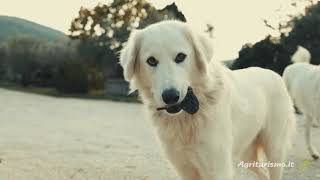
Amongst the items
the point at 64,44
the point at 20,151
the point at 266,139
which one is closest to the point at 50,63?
the point at 64,44

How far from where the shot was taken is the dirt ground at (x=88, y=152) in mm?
7719

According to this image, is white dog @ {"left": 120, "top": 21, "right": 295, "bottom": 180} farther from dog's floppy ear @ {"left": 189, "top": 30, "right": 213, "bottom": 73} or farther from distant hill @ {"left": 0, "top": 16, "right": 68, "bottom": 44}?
distant hill @ {"left": 0, "top": 16, "right": 68, "bottom": 44}

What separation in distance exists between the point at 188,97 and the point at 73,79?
99.8 feet

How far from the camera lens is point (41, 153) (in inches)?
388

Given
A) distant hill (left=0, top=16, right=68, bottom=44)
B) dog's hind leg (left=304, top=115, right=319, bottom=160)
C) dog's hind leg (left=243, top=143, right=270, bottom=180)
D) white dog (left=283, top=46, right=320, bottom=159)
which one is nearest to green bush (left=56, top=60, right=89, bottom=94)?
distant hill (left=0, top=16, right=68, bottom=44)

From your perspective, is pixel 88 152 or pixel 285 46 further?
pixel 285 46

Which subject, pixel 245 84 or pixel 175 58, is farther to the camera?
pixel 245 84

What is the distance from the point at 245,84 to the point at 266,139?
0.65 m

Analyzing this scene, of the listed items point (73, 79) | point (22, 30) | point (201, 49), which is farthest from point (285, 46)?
point (22, 30)

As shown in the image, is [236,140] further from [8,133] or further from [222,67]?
[8,133]

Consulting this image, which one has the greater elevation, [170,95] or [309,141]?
[170,95]

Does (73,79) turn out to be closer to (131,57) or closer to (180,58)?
(131,57)

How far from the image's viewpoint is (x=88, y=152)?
10039 mm

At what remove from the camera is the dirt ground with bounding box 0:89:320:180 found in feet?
25.3
